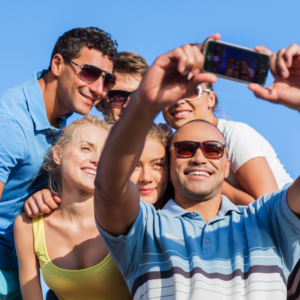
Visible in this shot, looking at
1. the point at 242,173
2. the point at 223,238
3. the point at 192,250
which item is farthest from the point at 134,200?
the point at 242,173

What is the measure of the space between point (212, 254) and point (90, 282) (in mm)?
1032

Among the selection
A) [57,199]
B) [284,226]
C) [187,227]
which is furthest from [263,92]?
[57,199]

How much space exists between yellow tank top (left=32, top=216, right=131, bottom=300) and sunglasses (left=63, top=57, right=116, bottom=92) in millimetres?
2272

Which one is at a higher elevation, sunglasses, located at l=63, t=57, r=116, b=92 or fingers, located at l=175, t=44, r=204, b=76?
fingers, located at l=175, t=44, r=204, b=76

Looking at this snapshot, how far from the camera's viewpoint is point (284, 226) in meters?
2.64

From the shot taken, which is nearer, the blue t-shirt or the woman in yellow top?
the woman in yellow top

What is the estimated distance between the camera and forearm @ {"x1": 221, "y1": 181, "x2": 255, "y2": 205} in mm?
3785

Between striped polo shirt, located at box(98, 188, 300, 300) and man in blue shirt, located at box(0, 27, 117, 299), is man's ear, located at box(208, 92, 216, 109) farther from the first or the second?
striped polo shirt, located at box(98, 188, 300, 300)

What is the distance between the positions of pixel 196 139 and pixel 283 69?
1598 millimetres

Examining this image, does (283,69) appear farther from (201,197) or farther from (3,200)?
(3,200)

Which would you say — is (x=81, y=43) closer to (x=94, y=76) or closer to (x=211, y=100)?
(x=94, y=76)

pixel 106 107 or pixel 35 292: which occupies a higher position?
pixel 106 107

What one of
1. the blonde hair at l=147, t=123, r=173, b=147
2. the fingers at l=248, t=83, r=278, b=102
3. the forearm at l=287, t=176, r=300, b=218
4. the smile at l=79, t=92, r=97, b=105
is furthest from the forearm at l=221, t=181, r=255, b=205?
the fingers at l=248, t=83, r=278, b=102

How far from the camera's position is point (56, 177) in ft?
12.4
